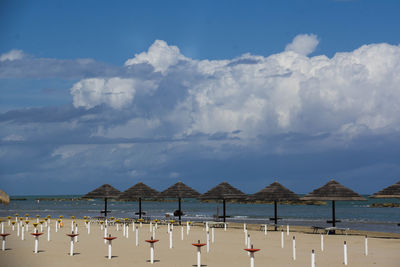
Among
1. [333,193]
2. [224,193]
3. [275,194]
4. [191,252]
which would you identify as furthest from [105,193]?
[191,252]

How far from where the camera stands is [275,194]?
112 feet

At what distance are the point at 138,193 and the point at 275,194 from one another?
12085mm

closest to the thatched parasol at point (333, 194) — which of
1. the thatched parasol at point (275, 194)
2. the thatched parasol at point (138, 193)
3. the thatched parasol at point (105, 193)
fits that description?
the thatched parasol at point (275, 194)

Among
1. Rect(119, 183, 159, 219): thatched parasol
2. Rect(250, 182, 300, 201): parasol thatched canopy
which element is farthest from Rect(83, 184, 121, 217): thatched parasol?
Rect(250, 182, 300, 201): parasol thatched canopy

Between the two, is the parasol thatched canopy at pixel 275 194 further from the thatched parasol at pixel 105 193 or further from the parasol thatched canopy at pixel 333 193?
the thatched parasol at pixel 105 193

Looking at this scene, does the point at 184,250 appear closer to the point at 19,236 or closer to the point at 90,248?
the point at 90,248

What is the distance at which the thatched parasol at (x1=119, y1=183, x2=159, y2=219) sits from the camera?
4134cm

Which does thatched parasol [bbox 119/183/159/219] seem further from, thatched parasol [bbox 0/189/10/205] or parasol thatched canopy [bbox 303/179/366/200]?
thatched parasol [bbox 0/189/10/205]

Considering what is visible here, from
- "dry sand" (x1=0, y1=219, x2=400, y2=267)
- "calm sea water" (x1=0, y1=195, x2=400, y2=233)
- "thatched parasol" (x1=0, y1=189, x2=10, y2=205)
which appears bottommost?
"calm sea water" (x1=0, y1=195, x2=400, y2=233)

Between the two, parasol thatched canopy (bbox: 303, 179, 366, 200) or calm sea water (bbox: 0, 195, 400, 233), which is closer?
parasol thatched canopy (bbox: 303, 179, 366, 200)

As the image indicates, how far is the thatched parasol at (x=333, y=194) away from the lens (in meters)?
31.4

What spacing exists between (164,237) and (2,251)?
9.03 meters

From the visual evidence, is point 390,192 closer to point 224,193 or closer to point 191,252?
point 224,193

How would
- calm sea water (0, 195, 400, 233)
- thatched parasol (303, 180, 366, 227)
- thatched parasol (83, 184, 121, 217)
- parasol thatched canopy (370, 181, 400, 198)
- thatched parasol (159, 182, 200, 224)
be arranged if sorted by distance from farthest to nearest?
calm sea water (0, 195, 400, 233), thatched parasol (83, 184, 121, 217), thatched parasol (159, 182, 200, 224), thatched parasol (303, 180, 366, 227), parasol thatched canopy (370, 181, 400, 198)
